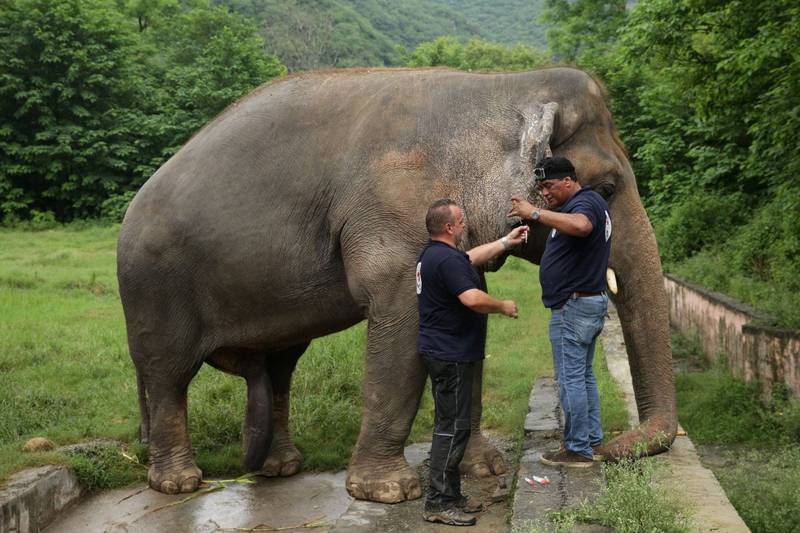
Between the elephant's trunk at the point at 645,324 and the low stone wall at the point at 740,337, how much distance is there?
3137mm

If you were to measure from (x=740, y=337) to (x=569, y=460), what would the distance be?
500 centimetres

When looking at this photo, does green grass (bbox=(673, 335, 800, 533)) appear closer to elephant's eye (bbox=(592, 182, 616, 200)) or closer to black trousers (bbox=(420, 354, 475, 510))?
black trousers (bbox=(420, 354, 475, 510))

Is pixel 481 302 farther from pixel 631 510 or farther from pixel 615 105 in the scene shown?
pixel 615 105

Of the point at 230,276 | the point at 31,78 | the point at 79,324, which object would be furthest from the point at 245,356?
the point at 31,78

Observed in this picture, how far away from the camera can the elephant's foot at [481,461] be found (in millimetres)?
5934

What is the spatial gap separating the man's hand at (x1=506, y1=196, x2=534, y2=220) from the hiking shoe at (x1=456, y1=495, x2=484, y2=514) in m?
1.50

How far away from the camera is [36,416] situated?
7.31 metres

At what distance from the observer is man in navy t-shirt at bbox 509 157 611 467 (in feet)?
16.8

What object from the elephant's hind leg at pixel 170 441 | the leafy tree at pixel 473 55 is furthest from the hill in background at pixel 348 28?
the elephant's hind leg at pixel 170 441

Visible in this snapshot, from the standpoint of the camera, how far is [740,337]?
9.62 metres

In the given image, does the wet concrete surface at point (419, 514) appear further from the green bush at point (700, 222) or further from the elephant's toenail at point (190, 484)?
the green bush at point (700, 222)

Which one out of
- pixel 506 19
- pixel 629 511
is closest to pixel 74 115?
pixel 629 511

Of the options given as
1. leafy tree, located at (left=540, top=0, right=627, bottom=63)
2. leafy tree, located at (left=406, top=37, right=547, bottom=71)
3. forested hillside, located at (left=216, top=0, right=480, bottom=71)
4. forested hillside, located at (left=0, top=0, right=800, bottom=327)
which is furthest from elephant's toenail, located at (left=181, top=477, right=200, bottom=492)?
leafy tree, located at (left=406, top=37, right=547, bottom=71)

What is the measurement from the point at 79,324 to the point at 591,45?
97.7 ft
